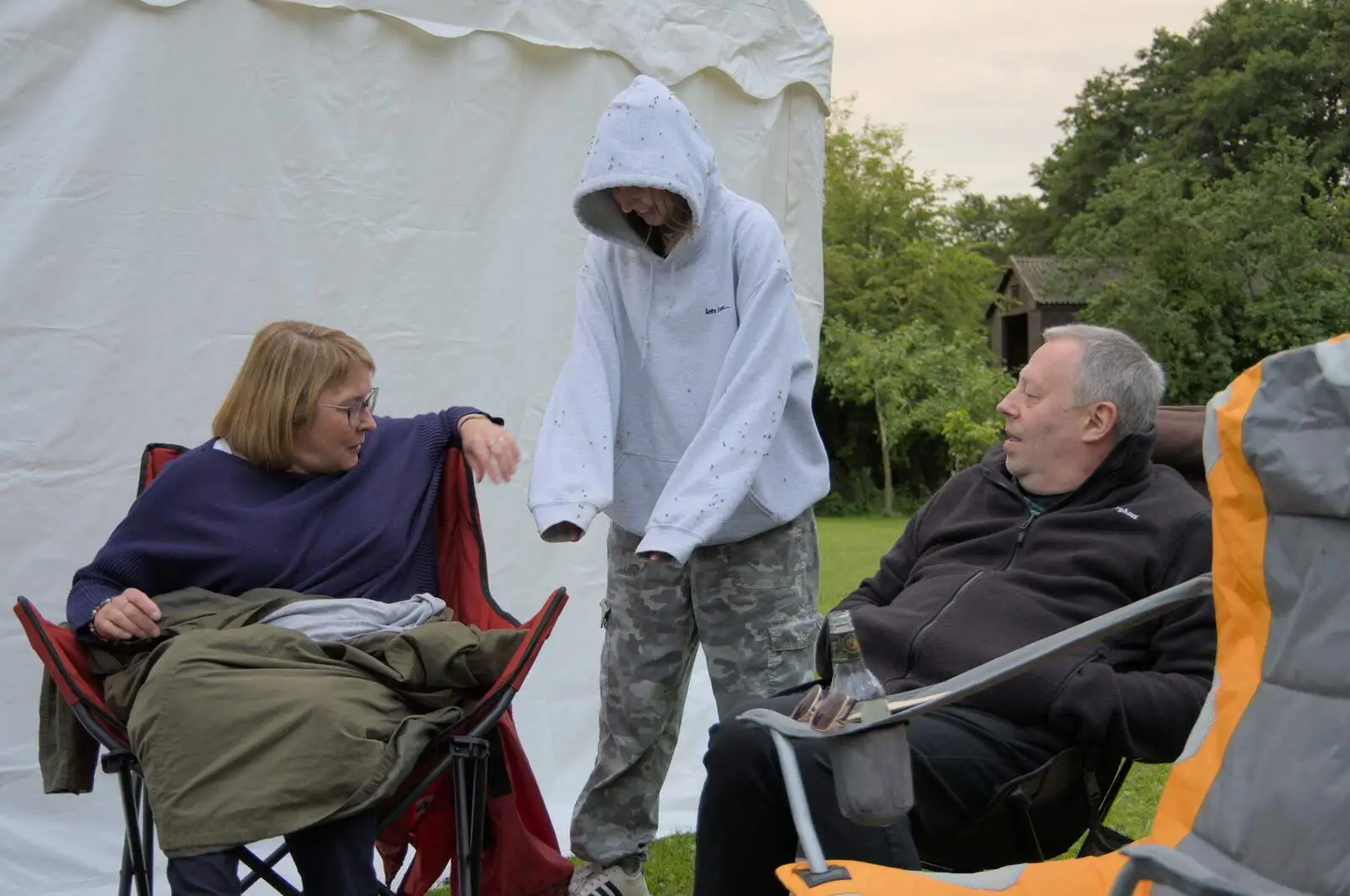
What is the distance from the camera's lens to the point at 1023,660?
174 cm

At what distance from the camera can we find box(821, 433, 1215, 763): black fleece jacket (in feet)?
6.58

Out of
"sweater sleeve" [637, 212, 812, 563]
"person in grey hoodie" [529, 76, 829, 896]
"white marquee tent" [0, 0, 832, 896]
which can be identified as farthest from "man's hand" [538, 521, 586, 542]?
"white marquee tent" [0, 0, 832, 896]

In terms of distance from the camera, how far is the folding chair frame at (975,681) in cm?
166

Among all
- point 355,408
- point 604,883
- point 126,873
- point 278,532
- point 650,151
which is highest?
point 650,151

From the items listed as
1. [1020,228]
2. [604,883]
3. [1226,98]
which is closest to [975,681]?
[604,883]

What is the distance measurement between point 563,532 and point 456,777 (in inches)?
17.7

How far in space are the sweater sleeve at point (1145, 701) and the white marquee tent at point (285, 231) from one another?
70.9 inches

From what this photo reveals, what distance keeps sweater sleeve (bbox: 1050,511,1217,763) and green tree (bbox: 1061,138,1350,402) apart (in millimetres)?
19012

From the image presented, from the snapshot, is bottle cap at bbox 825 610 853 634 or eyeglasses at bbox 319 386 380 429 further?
eyeglasses at bbox 319 386 380 429

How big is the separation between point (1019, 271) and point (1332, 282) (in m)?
A: 18.7

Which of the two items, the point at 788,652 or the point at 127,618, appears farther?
the point at 788,652

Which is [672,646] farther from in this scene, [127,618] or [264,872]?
[127,618]

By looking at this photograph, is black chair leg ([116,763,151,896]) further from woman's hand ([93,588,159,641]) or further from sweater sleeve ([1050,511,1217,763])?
sweater sleeve ([1050,511,1217,763])

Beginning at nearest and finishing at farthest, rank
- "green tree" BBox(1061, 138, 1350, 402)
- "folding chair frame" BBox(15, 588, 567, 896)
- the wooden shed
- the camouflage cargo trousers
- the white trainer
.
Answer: "folding chair frame" BBox(15, 588, 567, 896) < the camouflage cargo trousers < the white trainer < "green tree" BBox(1061, 138, 1350, 402) < the wooden shed
